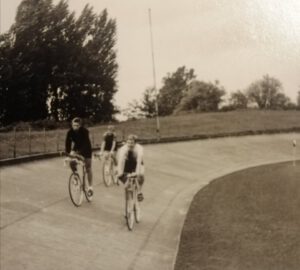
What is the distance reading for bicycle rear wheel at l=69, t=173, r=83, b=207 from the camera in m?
13.6

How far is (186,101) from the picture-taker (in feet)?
151

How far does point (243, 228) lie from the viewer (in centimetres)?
1396

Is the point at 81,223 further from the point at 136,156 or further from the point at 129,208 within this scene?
the point at 136,156

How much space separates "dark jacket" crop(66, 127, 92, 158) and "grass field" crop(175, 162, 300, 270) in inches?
105

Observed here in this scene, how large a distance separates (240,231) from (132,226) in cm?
236

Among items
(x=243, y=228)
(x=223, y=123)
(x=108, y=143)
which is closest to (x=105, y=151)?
(x=108, y=143)

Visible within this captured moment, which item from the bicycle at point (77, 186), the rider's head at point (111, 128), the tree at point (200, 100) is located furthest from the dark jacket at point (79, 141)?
the tree at point (200, 100)

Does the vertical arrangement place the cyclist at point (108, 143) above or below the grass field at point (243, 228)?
above

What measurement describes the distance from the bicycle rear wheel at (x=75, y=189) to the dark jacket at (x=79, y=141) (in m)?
0.97

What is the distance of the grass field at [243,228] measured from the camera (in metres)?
11.0

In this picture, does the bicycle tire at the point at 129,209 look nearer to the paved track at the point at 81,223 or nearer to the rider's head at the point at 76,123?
the paved track at the point at 81,223

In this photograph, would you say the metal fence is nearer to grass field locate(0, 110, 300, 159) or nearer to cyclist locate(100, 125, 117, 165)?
cyclist locate(100, 125, 117, 165)

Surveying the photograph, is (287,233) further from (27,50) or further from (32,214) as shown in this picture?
(27,50)

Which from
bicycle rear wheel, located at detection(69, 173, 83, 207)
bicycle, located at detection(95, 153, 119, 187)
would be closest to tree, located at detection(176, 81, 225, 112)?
bicycle, located at detection(95, 153, 119, 187)
